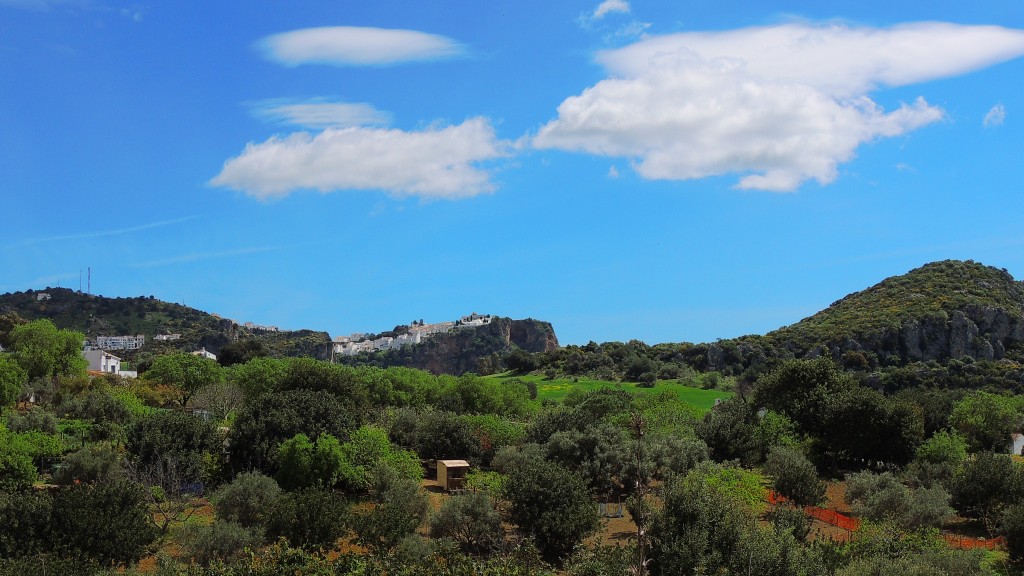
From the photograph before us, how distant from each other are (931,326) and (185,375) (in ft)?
232

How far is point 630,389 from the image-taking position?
79438mm

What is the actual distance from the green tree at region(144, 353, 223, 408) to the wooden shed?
2662 centimetres

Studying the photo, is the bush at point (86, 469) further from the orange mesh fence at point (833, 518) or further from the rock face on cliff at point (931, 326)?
the rock face on cliff at point (931, 326)

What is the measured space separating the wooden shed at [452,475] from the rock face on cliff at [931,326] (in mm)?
59864

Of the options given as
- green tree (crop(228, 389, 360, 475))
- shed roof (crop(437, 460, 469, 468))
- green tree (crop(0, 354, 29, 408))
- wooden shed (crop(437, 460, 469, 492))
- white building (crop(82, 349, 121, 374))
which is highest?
white building (crop(82, 349, 121, 374))

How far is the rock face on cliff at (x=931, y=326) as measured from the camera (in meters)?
91.4

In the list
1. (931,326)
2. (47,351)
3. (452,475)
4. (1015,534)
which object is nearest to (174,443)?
(452,475)

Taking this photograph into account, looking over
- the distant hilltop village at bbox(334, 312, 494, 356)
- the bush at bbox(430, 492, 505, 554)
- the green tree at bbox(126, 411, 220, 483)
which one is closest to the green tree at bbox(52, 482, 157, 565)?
the green tree at bbox(126, 411, 220, 483)

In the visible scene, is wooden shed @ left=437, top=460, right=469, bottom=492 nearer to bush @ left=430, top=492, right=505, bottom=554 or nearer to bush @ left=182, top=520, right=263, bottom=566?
bush @ left=430, top=492, right=505, bottom=554

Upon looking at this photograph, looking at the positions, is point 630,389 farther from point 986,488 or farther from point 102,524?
point 102,524

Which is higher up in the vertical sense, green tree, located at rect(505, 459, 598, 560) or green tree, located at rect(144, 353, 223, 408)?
green tree, located at rect(144, 353, 223, 408)

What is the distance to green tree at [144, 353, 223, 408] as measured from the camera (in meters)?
61.4

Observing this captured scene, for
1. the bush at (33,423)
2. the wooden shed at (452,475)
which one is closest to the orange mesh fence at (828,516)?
the wooden shed at (452,475)

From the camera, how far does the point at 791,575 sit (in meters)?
23.0
